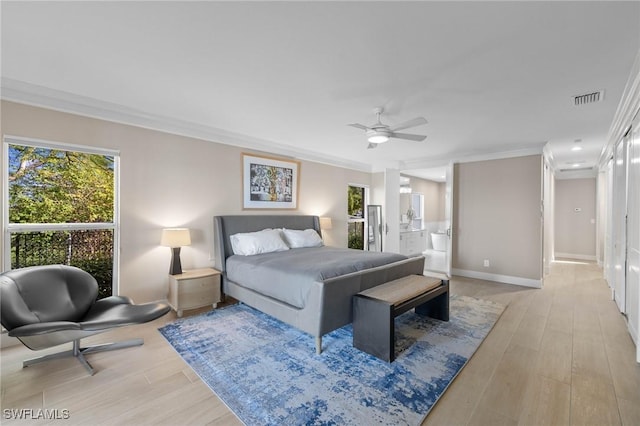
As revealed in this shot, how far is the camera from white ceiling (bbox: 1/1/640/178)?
1.78m

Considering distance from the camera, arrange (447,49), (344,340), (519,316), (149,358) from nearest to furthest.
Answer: (447,49)
(149,358)
(344,340)
(519,316)

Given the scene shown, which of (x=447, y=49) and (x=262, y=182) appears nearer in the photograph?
(x=447, y=49)

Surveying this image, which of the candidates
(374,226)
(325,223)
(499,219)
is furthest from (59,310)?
(499,219)

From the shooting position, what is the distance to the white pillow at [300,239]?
4703 millimetres

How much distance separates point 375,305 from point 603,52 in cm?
267

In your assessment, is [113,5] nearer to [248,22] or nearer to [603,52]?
[248,22]

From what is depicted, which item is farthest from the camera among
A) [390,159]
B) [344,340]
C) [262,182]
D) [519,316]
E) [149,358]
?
[390,159]

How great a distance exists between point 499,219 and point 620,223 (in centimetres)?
178

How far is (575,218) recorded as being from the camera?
785cm

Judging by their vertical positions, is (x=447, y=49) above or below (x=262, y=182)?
above

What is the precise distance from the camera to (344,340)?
2.91m

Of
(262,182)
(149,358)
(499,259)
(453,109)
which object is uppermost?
(453,109)

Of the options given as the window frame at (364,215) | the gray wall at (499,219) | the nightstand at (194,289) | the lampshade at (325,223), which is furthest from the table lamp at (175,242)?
the gray wall at (499,219)

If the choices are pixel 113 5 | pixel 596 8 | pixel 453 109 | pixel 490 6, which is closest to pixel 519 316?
pixel 453 109
